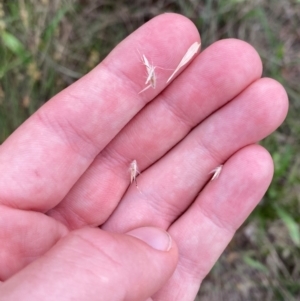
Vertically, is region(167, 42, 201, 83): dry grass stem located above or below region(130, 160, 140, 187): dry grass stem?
above

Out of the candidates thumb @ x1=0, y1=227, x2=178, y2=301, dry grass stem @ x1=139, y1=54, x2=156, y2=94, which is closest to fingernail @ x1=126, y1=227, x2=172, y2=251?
thumb @ x1=0, y1=227, x2=178, y2=301

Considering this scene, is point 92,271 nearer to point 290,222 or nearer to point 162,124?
point 162,124

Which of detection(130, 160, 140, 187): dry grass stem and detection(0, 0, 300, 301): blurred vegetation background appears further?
detection(0, 0, 300, 301): blurred vegetation background

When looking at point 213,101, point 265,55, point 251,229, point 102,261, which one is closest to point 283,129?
point 265,55

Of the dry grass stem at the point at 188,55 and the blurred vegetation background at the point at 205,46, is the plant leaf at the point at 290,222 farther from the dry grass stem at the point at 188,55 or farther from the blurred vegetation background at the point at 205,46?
the dry grass stem at the point at 188,55

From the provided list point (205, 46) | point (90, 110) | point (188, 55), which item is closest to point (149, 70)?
point (188, 55)

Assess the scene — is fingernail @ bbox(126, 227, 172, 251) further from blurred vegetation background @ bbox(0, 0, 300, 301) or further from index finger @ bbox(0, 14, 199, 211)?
blurred vegetation background @ bbox(0, 0, 300, 301)
